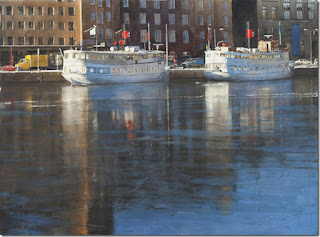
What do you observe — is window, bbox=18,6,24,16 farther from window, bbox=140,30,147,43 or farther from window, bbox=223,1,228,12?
window, bbox=223,1,228,12

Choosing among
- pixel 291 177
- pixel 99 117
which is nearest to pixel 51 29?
pixel 99 117

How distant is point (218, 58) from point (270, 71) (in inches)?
151

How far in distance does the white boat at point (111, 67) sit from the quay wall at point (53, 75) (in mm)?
2818

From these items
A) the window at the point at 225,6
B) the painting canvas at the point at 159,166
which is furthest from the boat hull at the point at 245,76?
the painting canvas at the point at 159,166

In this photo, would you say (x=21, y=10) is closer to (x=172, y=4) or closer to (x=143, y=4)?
(x=143, y=4)

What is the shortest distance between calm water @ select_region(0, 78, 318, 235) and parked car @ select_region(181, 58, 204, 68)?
149 ft

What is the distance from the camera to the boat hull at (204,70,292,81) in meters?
59.6

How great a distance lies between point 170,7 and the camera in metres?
74.6

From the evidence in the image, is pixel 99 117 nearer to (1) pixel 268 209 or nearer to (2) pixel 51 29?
(1) pixel 268 209

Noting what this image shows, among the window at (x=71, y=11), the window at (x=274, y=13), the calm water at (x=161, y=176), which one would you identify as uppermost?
the window at (x=274, y=13)

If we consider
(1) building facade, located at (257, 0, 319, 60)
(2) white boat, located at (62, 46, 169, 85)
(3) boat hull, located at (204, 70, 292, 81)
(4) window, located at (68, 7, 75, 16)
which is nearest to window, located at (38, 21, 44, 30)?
(4) window, located at (68, 7, 75, 16)

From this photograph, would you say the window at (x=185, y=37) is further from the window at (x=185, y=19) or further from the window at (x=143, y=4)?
the window at (x=143, y=4)

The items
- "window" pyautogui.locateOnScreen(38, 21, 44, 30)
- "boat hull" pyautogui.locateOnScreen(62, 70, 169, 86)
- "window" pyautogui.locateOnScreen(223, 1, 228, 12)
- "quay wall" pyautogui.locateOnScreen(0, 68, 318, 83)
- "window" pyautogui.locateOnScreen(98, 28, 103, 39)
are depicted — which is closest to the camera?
"boat hull" pyautogui.locateOnScreen(62, 70, 169, 86)

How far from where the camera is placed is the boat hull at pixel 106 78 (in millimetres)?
57031
